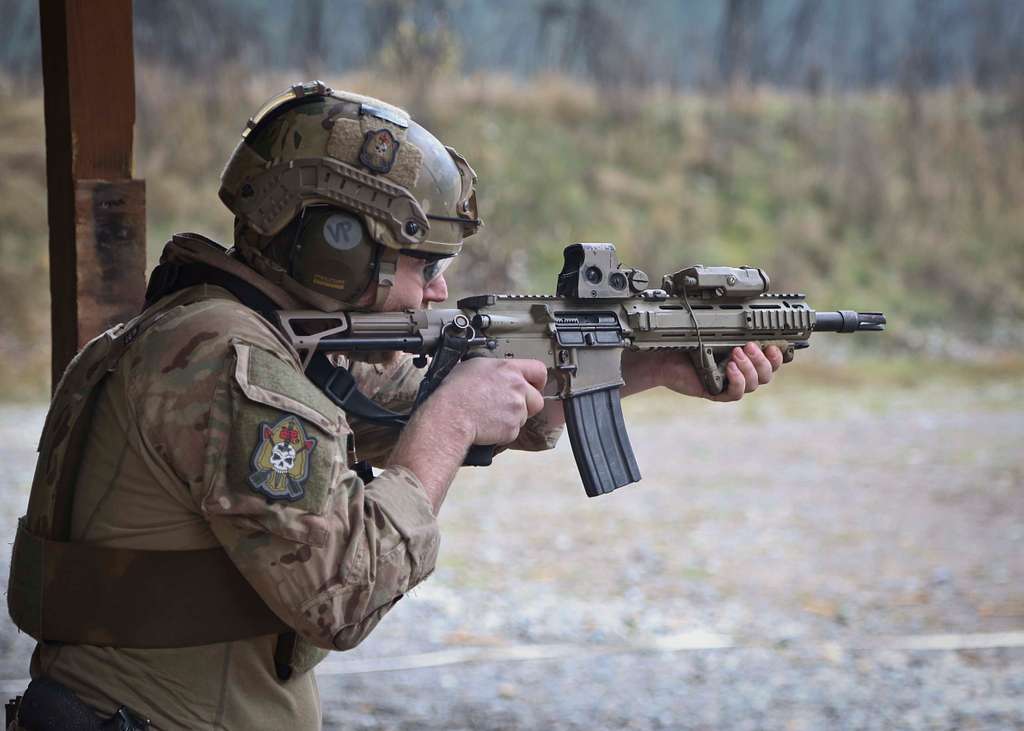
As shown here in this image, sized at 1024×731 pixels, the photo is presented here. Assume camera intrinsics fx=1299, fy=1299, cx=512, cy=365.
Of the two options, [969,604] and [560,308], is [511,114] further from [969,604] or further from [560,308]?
[560,308]

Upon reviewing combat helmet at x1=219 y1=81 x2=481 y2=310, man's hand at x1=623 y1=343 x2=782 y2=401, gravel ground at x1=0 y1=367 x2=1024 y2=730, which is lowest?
gravel ground at x1=0 y1=367 x2=1024 y2=730

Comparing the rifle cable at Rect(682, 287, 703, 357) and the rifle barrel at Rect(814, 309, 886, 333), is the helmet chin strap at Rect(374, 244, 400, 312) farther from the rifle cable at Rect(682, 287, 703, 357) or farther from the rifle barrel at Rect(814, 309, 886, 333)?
the rifle barrel at Rect(814, 309, 886, 333)

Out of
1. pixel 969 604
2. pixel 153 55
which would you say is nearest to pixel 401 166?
pixel 969 604

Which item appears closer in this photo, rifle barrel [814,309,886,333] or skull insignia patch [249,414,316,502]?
skull insignia patch [249,414,316,502]

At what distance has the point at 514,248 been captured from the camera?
1546 centimetres

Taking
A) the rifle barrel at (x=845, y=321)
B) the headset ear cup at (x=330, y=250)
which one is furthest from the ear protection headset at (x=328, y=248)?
the rifle barrel at (x=845, y=321)

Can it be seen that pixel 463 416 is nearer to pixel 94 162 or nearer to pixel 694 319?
pixel 694 319

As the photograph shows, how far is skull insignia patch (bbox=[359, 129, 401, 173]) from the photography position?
236cm

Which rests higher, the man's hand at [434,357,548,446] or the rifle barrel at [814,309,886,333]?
the rifle barrel at [814,309,886,333]

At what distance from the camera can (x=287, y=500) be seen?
2008 millimetres

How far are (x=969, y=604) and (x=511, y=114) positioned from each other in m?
12.2

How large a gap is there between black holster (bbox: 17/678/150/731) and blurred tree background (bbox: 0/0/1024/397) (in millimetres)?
11996

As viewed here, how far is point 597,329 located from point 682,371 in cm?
36

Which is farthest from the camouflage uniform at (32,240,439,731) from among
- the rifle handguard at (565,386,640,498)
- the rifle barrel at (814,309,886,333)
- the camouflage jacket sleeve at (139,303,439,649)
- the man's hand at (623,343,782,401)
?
the rifle barrel at (814,309,886,333)
